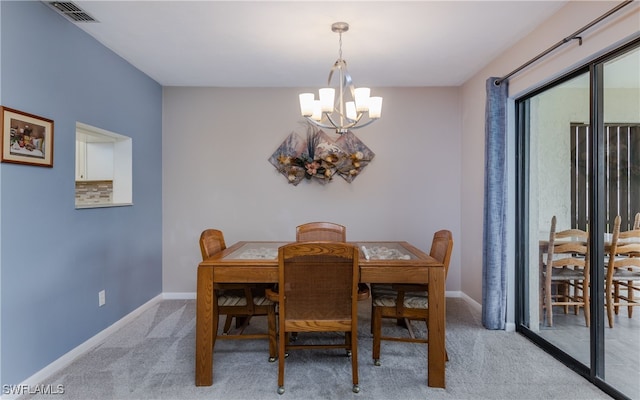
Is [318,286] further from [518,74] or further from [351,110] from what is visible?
[518,74]

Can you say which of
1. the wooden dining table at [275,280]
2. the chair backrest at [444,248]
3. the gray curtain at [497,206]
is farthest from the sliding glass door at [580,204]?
the wooden dining table at [275,280]

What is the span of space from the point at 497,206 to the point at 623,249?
1.03m

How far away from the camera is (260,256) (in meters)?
2.60

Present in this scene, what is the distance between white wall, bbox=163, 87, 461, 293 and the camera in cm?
418

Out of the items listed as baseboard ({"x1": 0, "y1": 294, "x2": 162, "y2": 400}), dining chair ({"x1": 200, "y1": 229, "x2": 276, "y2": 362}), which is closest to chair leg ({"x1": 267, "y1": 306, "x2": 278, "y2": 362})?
dining chair ({"x1": 200, "y1": 229, "x2": 276, "y2": 362})

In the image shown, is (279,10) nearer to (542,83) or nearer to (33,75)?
(33,75)

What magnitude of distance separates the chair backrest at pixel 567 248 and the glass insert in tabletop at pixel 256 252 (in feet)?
7.04

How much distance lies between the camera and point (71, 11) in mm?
2441

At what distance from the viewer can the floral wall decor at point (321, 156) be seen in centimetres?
410

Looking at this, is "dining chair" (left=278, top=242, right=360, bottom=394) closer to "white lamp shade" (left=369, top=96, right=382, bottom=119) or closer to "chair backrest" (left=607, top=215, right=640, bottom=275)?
"white lamp shade" (left=369, top=96, right=382, bottom=119)

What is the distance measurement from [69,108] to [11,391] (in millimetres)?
1894

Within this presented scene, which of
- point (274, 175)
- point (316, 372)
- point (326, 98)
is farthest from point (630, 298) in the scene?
point (274, 175)

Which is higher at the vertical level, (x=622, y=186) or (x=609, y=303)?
(x=622, y=186)

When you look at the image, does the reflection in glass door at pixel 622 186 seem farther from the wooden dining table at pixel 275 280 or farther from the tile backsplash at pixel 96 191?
the tile backsplash at pixel 96 191
